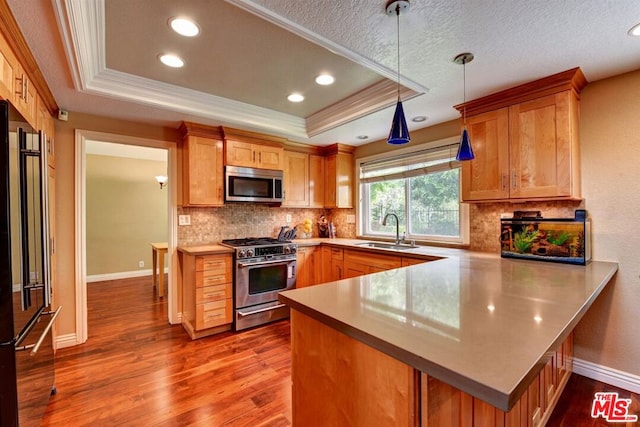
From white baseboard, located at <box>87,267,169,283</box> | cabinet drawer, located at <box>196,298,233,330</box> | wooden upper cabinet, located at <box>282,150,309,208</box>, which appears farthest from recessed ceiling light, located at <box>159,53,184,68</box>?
white baseboard, located at <box>87,267,169,283</box>

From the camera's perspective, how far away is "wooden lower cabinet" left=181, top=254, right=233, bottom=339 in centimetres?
292

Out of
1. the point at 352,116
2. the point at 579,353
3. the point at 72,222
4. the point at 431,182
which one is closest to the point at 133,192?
the point at 72,222

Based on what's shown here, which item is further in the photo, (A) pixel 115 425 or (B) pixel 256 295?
(B) pixel 256 295

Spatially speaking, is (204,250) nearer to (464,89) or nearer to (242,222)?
(242,222)

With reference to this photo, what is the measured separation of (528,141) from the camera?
222 cm

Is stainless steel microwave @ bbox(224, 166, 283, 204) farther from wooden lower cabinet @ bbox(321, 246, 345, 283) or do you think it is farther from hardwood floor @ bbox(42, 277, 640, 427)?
hardwood floor @ bbox(42, 277, 640, 427)

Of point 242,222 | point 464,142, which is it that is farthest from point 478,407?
point 242,222

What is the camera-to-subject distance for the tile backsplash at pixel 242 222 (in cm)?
340

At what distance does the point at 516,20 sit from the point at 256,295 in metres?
3.08

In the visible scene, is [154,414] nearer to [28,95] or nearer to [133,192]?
[28,95]

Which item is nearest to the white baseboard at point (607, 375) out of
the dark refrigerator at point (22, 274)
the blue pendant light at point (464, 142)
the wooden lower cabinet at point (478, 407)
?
the wooden lower cabinet at point (478, 407)

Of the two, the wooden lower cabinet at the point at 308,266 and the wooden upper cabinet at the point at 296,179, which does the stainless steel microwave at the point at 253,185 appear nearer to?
the wooden upper cabinet at the point at 296,179

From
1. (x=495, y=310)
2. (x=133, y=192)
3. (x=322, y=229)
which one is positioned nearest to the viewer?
(x=495, y=310)

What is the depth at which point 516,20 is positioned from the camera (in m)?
1.50
